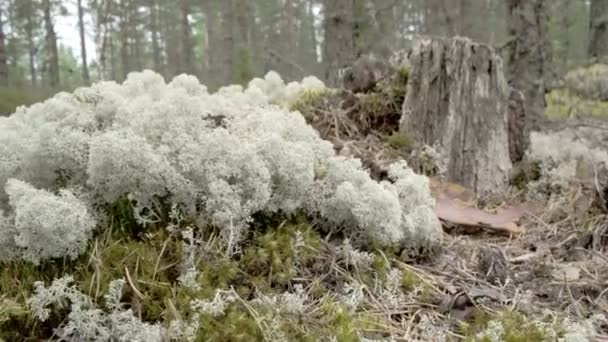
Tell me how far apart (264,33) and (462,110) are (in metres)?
24.4

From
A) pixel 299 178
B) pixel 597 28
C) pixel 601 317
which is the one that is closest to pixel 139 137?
pixel 299 178

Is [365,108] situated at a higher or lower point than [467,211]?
higher

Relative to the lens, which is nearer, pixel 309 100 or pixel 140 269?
pixel 140 269

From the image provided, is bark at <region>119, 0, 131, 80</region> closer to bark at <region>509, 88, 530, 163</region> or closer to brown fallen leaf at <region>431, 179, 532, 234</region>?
bark at <region>509, 88, 530, 163</region>

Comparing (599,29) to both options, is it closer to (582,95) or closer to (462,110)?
(582,95)

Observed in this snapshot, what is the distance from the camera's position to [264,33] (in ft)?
89.1

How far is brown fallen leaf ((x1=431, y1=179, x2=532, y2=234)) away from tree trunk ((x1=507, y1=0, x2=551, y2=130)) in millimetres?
2509

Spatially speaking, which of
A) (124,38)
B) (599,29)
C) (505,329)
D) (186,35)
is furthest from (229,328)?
(124,38)

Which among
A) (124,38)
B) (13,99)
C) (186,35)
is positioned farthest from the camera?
(124,38)

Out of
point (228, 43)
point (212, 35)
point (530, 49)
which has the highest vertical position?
point (212, 35)

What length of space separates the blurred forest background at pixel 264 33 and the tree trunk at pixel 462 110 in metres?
0.93

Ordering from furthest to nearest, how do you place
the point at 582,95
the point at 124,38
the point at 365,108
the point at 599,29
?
the point at 124,38, the point at 599,29, the point at 582,95, the point at 365,108

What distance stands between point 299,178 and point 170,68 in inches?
1027

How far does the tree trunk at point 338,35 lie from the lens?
6.67 metres
